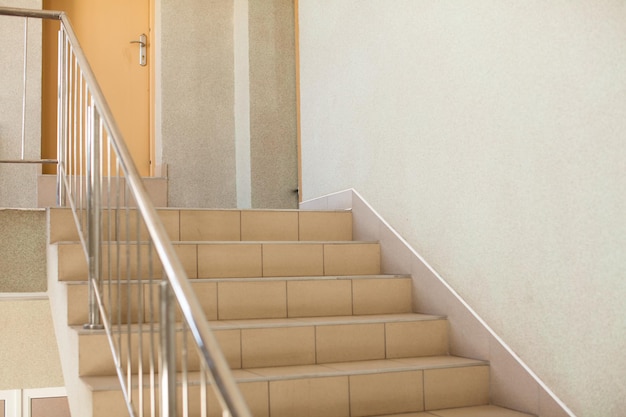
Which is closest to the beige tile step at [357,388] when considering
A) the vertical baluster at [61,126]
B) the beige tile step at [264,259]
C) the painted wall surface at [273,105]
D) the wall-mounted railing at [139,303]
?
the wall-mounted railing at [139,303]

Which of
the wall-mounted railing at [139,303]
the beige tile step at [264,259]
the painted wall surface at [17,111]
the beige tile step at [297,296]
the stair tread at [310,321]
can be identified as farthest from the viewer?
the painted wall surface at [17,111]

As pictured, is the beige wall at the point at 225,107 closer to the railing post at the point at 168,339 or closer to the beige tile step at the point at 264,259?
the beige tile step at the point at 264,259

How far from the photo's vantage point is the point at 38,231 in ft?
11.1

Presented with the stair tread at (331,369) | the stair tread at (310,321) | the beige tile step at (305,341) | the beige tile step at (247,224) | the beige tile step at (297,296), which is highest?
the beige tile step at (247,224)

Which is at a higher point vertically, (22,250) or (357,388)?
(22,250)

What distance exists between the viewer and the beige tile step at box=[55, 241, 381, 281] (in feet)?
10.5

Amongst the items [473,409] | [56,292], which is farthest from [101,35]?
[473,409]

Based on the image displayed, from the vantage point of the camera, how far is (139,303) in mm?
2021

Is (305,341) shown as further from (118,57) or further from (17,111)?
(118,57)

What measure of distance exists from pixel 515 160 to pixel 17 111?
13.4ft

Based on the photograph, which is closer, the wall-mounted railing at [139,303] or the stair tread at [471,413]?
the wall-mounted railing at [139,303]

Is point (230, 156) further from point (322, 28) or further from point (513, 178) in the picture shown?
point (513, 178)

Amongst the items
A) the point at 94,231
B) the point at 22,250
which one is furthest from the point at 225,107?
the point at 94,231

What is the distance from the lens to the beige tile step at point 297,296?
308cm
